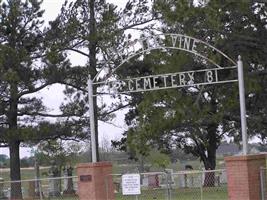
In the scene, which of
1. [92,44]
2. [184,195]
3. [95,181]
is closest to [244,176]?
[95,181]

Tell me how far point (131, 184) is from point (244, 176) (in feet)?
14.8

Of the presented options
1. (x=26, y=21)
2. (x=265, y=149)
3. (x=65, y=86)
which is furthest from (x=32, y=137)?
(x=265, y=149)

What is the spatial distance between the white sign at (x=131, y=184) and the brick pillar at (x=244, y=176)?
12.3ft

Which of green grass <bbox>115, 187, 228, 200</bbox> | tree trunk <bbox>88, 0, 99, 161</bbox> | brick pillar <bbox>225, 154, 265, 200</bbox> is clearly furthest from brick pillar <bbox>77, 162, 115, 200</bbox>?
tree trunk <bbox>88, 0, 99, 161</bbox>

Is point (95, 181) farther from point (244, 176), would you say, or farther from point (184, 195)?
point (184, 195)

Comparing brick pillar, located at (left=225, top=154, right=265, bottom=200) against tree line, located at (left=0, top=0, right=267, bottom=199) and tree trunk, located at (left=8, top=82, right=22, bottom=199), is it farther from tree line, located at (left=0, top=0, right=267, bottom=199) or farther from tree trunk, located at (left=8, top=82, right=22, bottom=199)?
tree trunk, located at (left=8, top=82, right=22, bottom=199)

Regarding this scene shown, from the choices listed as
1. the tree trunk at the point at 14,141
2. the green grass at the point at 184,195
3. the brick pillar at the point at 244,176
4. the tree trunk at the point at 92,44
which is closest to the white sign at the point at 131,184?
the brick pillar at the point at 244,176

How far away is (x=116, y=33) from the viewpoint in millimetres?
37969

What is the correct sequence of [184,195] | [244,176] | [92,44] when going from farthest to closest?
[92,44] < [184,195] < [244,176]

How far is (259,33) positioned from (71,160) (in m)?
35.9

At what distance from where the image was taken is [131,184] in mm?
20328

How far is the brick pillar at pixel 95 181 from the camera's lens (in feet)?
66.3

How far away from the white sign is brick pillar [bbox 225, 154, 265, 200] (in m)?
3.75

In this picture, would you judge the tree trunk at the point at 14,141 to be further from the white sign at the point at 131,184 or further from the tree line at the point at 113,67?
the white sign at the point at 131,184
